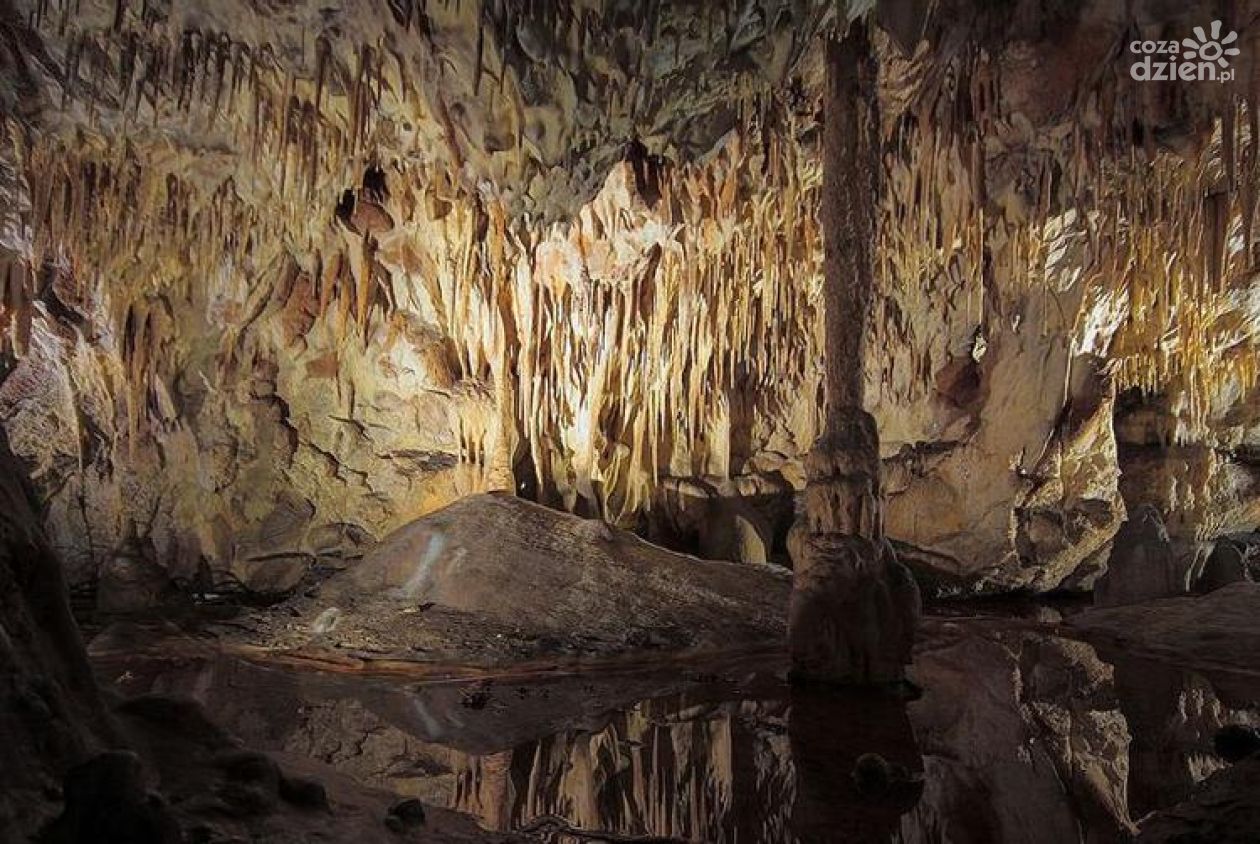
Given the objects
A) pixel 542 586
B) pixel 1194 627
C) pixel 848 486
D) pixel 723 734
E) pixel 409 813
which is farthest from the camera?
pixel 542 586

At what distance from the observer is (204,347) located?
419 inches

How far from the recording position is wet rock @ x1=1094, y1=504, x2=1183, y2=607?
28.8ft

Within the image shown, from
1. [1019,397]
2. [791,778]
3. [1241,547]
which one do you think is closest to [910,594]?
[791,778]

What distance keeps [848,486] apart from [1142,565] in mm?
5512

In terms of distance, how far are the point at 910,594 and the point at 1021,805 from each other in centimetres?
199

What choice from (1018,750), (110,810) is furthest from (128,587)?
(1018,750)

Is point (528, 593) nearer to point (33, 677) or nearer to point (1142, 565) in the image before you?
point (33, 677)

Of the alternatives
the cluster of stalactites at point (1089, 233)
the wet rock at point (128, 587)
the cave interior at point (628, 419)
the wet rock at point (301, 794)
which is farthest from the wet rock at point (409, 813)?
the wet rock at point (128, 587)

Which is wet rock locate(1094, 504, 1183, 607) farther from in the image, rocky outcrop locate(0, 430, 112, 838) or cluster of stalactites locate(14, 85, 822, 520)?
rocky outcrop locate(0, 430, 112, 838)

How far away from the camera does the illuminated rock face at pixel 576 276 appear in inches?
275

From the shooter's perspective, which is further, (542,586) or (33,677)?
(542,586)

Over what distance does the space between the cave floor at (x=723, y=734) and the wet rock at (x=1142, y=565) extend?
262 centimetres

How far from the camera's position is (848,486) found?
5.12 m

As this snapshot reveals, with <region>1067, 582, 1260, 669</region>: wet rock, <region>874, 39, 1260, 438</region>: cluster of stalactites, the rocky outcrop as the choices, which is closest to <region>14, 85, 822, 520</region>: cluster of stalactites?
<region>874, 39, 1260, 438</region>: cluster of stalactites
